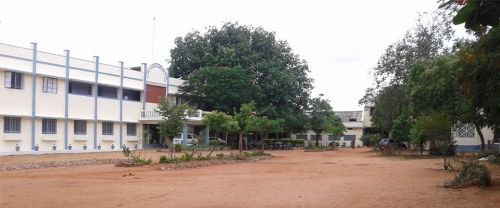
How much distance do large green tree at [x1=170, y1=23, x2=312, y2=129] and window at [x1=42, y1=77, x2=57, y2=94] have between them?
1375 centimetres

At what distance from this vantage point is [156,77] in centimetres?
4469

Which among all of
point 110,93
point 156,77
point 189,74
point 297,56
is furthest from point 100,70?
point 297,56

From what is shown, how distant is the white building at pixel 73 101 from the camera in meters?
32.7

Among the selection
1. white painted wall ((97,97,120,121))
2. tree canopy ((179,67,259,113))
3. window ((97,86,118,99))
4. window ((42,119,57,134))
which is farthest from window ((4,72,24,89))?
tree canopy ((179,67,259,113))

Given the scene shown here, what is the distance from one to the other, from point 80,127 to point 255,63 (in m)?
18.0

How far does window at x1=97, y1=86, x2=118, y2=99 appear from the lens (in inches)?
1558

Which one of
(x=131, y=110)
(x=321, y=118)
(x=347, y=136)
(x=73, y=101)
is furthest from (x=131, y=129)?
(x=347, y=136)

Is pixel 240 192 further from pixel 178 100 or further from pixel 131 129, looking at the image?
pixel 178 100

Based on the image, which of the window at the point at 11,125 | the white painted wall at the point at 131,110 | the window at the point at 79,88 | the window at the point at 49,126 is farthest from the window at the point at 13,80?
the white painted wall at the point at 131,110

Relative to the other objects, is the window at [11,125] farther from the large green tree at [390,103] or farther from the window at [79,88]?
the large green tree at [390,103]

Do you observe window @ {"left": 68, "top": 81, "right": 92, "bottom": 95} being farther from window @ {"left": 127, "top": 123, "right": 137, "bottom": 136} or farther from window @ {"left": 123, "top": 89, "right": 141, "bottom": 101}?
window @ {"left": 127, "top": 123, "right": 137, "bottom": 136}

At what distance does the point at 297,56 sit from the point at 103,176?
37.0 m

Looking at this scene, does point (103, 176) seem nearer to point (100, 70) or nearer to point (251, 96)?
point (100, 70)

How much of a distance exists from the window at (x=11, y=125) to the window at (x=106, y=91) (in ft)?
24.0
